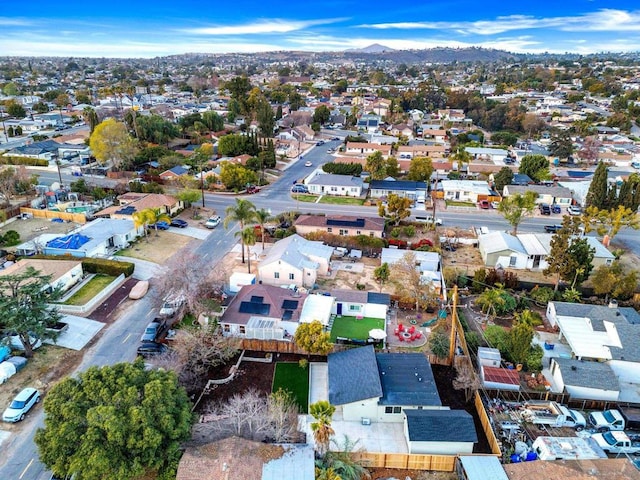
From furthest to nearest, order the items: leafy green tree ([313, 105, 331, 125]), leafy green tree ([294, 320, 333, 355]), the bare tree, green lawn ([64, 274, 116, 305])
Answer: leafy green tree ([313, 105, 331, 125]) < green lawn ([64, 274, 116, 305]) < leafy green tree ([294, 320, 333, 355]) < the bare tree

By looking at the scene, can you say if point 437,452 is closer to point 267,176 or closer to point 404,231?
point 404,231

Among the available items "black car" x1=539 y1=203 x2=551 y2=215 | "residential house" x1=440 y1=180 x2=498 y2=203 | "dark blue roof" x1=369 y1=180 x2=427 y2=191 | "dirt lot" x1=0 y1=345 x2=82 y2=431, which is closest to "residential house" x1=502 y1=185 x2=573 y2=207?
"black car" x1=539 y1=203 x2=551 y2=215

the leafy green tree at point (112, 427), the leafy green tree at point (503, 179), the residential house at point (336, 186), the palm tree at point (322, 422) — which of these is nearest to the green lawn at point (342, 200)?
the residential house at point (336, 186)

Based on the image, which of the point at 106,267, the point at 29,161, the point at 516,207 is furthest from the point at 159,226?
the point at 516,207

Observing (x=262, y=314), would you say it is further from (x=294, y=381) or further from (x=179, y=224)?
(x=179, y=224)

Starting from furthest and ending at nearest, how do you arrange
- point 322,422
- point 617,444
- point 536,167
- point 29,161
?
point 29,161, point 536,167, point 617,444, point 322,422

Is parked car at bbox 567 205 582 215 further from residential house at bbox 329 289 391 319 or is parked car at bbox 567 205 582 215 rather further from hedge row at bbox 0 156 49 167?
hedge row at bbox 0 156 49 167

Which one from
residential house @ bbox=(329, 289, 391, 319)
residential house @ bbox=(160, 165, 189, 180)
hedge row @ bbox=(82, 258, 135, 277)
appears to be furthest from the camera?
residential house @ bbox=(160, 165, 189, 180)
